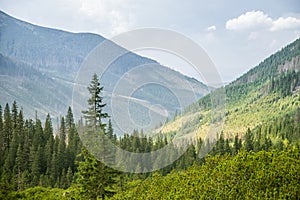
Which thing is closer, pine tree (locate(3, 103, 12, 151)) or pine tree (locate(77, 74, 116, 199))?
pine tree (locate(77, 74, 116, 199))

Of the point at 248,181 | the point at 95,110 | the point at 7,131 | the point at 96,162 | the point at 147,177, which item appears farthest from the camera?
the point at 7,131

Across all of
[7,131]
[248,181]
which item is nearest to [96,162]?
[248,181]

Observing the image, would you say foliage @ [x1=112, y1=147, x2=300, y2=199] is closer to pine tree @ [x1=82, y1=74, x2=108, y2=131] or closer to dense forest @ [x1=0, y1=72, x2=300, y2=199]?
dense forest @ [x1=0, y1=72, x2=300, y2=199]

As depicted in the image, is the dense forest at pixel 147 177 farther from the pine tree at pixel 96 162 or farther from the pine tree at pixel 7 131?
the pine tree at pixel 7 131

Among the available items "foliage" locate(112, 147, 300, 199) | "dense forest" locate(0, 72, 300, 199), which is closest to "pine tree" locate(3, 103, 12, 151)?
"dense forest" locate(0, 72, 300, 199)

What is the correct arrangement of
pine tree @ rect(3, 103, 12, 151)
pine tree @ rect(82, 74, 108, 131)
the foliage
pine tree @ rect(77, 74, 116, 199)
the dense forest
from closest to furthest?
the foliage → the dense forest → pine tree @ rect(77, 74, 116, 199) → pine tree @ rect(82, 74, 108, 131) → pine tree @ rect(3, 103, 12, 151)

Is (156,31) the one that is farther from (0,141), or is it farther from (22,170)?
(0,141)

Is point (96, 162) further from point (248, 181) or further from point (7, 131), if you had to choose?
point (7, 131)

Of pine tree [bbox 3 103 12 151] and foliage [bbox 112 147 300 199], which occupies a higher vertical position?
pine tree [bbox 3 103 12 151]

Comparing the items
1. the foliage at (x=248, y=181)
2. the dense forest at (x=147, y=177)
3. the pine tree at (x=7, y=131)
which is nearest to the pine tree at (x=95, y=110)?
the dense forest at (x=147, y=177)

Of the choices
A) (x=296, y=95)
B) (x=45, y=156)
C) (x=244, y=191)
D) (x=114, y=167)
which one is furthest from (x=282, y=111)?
(x=244, y=191)

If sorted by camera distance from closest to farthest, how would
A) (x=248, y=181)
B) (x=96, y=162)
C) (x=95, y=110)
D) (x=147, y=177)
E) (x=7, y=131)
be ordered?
(x=248, y=181) < (x=96, y=162) < (x=95, y=110) < (x=147, y=177) < (x=7, y=131)

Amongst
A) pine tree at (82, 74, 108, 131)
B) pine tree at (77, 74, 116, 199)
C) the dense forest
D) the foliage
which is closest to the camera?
the foliage
